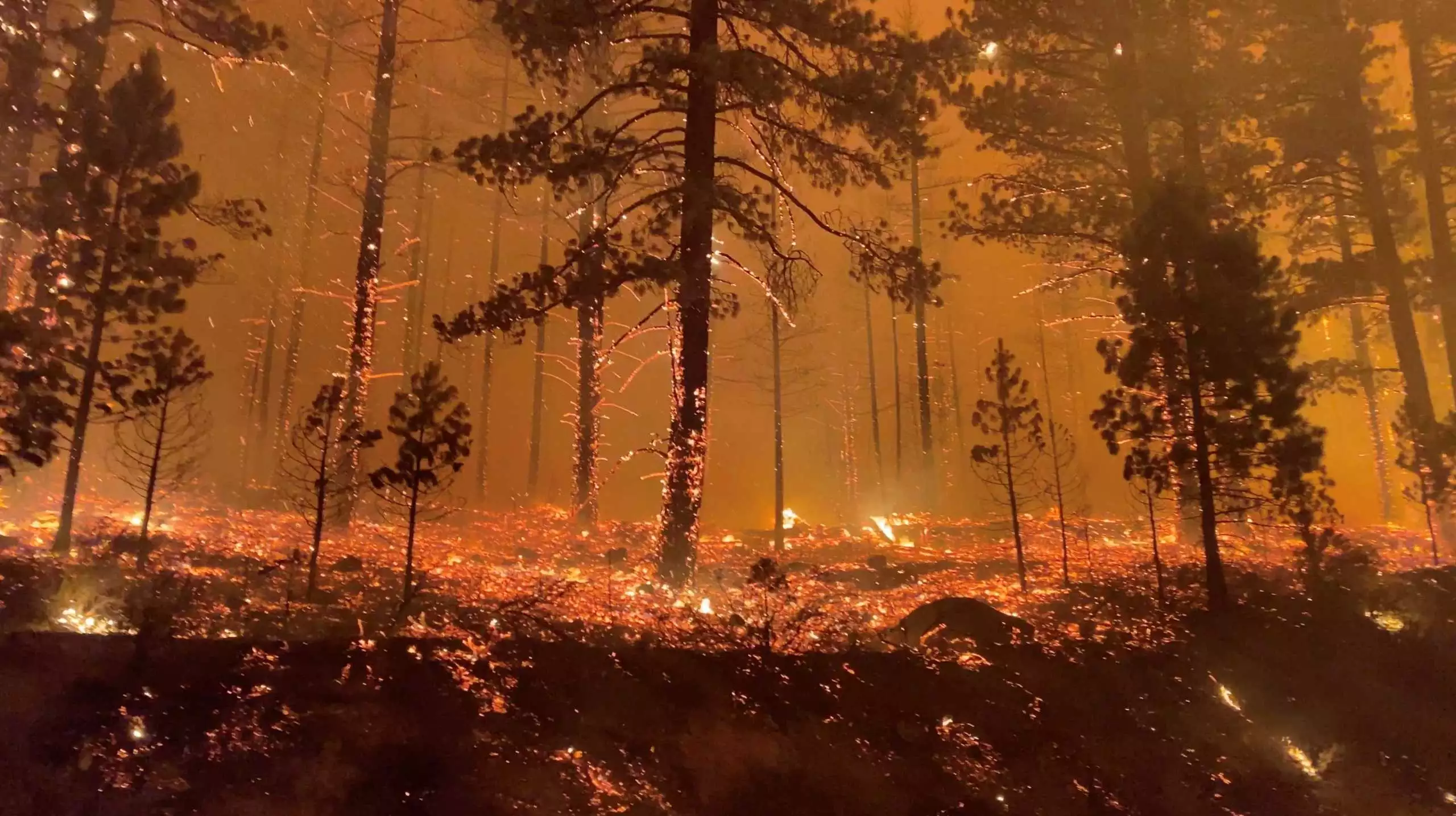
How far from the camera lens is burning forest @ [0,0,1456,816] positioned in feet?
18.4

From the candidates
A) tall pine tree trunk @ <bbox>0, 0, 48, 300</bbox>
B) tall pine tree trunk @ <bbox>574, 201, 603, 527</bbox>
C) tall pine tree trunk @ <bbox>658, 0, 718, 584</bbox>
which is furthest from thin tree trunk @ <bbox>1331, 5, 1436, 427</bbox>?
tall pine tree trunk @ <bbox>0, 0, 48, 300</bbox>

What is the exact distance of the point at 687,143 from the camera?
10.4m

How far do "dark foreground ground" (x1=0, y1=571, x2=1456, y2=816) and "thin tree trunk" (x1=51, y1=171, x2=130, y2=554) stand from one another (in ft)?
16.1

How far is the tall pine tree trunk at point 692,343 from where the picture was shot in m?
10.0

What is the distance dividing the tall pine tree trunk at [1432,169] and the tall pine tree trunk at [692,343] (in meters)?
16.3

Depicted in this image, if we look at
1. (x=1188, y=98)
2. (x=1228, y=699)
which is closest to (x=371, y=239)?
(x=1188, y=98)

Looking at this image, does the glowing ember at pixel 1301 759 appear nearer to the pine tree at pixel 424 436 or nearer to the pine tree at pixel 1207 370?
the pine tree at pixel 1207 370

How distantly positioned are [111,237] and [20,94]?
2.63 meters

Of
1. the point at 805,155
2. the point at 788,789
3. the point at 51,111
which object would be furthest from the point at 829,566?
the point at 51,111

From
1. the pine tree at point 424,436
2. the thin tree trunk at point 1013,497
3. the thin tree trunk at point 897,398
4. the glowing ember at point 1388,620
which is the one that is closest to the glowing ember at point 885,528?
the thin tree trunk at point 897,398

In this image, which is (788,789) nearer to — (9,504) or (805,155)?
(805,155)

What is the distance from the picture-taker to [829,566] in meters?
15.4

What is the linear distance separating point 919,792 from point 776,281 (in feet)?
23.6

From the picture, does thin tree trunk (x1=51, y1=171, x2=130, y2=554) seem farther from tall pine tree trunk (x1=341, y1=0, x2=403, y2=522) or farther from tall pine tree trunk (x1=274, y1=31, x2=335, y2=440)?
tall pine tree trunk (x1=274, y1=31, x2=335, y2=440)
